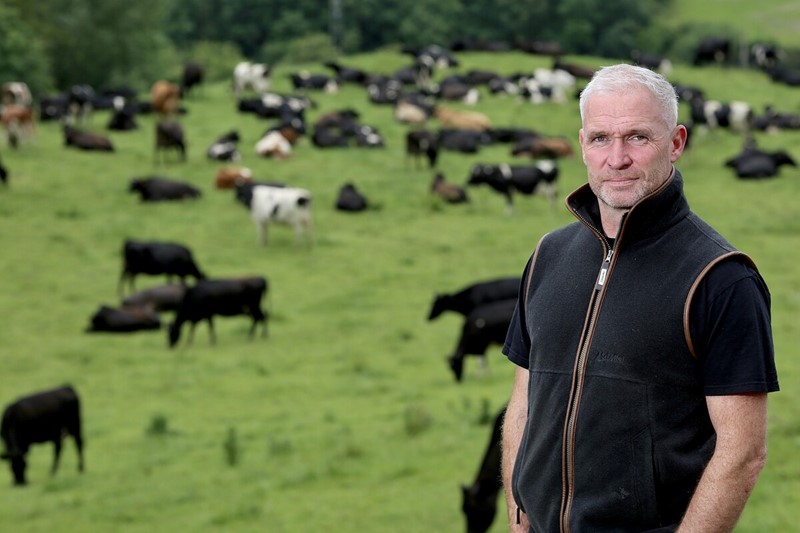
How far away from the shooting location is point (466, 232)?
28.7 meters

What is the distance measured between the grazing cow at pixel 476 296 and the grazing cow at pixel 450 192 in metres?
11.1

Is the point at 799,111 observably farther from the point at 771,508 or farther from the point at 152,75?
the point at 771,508

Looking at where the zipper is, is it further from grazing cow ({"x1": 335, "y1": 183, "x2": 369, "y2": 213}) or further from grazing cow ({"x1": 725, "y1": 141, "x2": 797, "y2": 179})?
grazing cow ({"x1": 725, "y1": 141, "x2": 797, "y2": 179})

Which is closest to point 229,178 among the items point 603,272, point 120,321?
point 120,321

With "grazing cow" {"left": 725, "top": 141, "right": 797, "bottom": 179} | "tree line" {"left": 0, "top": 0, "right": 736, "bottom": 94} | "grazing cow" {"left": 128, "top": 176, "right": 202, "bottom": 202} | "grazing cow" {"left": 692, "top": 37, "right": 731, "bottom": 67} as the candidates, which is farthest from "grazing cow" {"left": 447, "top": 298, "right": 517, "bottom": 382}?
"tree line" {"left": 0, "top": 0, "right": 736, "bottom": 94}

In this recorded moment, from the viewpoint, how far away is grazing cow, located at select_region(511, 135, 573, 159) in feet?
122

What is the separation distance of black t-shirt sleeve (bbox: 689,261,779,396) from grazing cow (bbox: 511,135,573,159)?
111ft

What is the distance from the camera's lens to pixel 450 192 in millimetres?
31672

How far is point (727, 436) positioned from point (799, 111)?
4641cm

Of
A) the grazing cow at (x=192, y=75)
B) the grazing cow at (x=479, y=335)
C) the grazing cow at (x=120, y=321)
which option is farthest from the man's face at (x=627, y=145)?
the grazing cow at (x=192, y=75)

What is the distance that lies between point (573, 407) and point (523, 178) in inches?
1089

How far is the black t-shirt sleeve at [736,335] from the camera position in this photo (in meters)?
3.58

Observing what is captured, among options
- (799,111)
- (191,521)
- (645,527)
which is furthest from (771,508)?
(799,111)

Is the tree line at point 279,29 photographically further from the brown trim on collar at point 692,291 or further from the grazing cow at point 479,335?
the brown trim on collar at point 692,291
